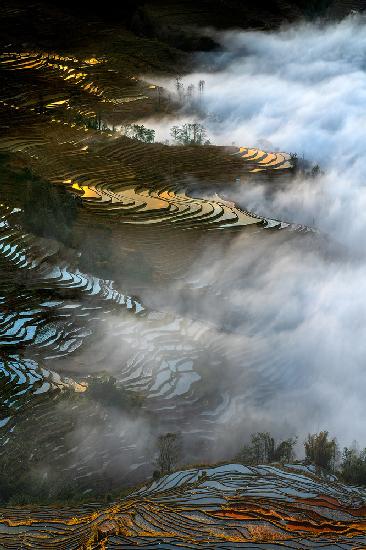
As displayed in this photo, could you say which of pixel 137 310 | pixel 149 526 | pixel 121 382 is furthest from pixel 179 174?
pixel 149 526

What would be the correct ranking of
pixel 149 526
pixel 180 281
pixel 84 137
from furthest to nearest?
pixel 84 137 < pixel 180 281 < pixel 149 526

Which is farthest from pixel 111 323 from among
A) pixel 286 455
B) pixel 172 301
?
pixel 286 455

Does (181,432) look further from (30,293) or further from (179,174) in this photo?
(179,174)

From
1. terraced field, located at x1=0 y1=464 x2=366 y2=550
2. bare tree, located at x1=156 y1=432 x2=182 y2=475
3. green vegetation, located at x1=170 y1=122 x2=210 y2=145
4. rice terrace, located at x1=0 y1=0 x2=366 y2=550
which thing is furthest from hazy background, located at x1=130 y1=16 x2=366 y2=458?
terraced field, located at x1=0 y1=464 x2=366 y2=550

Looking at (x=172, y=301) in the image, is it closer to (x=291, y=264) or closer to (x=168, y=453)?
(x=291, y=264)

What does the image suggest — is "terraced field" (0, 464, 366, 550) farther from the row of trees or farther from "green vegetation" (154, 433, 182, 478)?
"green vegetation" (154, 433, 182, 478)
